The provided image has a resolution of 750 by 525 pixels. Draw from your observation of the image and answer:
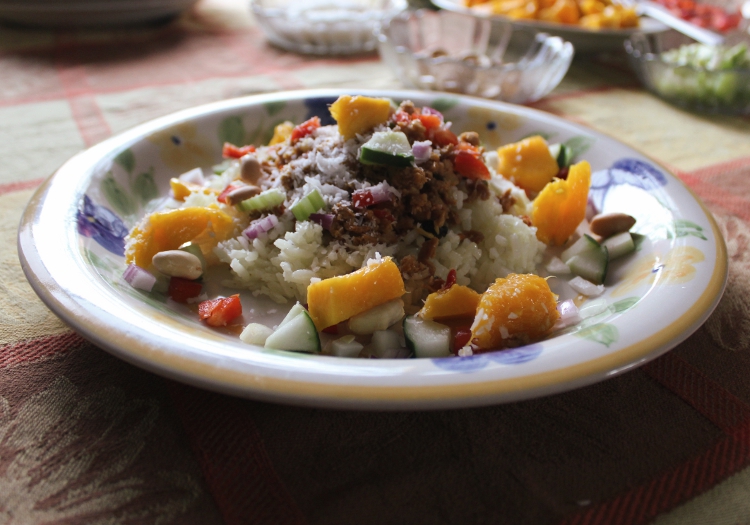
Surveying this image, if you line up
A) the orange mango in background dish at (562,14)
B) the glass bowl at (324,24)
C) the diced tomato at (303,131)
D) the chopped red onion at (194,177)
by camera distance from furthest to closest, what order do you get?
the glass bowl at (324,24) < the orange mango in background dish at (562,14) < the chopped red onion at (194,177) < the diced tomato at (303,131)

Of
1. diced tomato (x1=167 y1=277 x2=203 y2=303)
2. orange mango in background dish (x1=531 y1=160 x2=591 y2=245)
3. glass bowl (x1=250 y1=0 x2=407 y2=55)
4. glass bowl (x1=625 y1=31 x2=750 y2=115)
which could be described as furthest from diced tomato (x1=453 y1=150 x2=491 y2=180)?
glass bowl (x1=250 y1=0 x2=407 y2=55)

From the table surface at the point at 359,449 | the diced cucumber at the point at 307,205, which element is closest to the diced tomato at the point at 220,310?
the table surface at the point at 359,449

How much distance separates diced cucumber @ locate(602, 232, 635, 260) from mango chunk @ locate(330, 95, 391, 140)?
853 mm

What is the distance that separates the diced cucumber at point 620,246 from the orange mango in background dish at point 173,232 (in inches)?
48.9

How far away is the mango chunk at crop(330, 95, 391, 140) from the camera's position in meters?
1.86

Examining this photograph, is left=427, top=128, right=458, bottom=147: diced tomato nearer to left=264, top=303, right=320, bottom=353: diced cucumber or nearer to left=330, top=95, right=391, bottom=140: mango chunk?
left=330, top=95, right=391, bottom=140: mango chunk

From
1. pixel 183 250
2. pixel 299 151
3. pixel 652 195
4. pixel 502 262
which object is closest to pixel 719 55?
pixel 652 195

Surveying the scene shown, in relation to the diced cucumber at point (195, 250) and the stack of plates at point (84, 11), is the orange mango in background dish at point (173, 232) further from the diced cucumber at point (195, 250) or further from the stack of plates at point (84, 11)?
the stack of plates at point (84, 11)

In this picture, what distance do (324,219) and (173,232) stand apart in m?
0.46

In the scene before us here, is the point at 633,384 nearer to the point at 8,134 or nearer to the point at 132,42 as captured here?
the point at 8,134

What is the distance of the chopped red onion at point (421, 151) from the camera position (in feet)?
5.88

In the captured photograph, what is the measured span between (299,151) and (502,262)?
78 cm

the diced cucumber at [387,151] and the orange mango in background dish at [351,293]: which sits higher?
the diced cucumber at [387,151]

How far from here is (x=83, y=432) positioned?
1.23m
